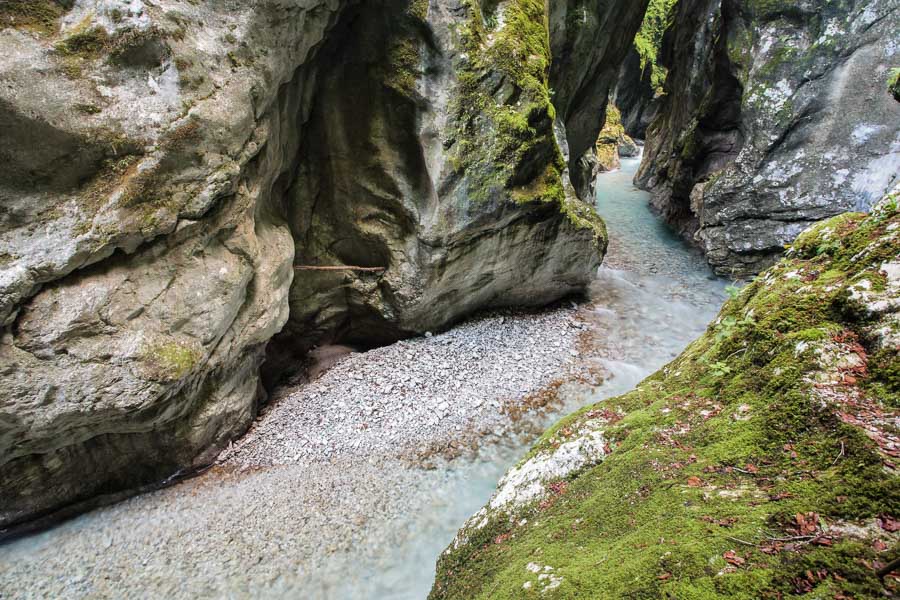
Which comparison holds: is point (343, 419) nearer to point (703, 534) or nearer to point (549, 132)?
point (703, 534)

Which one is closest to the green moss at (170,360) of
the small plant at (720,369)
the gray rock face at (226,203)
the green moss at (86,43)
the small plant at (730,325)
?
the gray rock face at (226,203)

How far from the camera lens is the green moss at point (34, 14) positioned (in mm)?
4094

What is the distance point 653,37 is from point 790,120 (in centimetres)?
2896

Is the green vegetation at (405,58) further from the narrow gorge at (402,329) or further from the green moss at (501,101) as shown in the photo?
the green moss at (501,101)

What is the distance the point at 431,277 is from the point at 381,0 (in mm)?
5092

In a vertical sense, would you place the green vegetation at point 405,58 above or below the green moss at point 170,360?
above

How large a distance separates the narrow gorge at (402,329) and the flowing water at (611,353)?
0.20ft

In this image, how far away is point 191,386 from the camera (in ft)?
20.7

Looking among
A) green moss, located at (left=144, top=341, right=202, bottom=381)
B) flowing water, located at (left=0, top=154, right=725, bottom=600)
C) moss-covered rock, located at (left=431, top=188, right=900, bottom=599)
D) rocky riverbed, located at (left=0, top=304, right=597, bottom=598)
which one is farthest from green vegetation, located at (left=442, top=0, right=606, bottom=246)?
green moss, located at (left=144, top=341, right=202, bottom=381)

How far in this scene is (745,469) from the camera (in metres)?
2.55

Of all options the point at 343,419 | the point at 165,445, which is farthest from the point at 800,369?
the point at 165,445

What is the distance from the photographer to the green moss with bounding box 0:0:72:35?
4.09 metres

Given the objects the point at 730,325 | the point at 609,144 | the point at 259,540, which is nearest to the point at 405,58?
the point at 730,325

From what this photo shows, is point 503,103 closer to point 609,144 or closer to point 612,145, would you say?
point 609,144
